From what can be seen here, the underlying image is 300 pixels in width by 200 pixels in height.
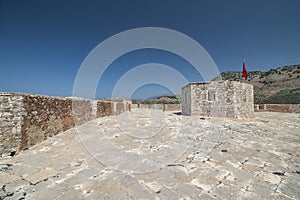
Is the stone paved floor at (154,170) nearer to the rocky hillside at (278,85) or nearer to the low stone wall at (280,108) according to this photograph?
the low stone wall at (280,108)

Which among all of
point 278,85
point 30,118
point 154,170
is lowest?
point 154,170

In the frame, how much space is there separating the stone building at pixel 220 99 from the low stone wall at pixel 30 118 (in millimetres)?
9089

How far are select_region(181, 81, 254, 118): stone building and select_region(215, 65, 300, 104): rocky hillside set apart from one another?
59.3 ft

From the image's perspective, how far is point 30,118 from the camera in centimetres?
413

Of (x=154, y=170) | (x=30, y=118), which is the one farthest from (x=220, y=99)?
(x=30, y=118)

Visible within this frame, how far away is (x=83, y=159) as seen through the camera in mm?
3406

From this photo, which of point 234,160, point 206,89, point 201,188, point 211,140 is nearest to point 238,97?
point 206,89

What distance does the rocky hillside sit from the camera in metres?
27.1

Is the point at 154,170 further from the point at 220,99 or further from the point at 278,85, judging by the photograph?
the point at 278,85

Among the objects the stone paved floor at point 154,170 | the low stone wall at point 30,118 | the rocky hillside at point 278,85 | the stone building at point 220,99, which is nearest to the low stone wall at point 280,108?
the stone building at point 220,99

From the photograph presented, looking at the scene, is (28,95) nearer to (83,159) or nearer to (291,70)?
(83,159)

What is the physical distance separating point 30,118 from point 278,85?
44.1m

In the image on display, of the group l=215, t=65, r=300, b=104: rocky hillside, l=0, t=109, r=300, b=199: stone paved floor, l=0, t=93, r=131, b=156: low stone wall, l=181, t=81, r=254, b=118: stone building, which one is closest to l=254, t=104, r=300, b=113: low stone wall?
l=181, t=81, r=254, b=118: stone building

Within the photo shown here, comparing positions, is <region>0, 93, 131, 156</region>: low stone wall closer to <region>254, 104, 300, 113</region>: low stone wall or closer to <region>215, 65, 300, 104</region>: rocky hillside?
<region>254, 104, 300, 113</region>: low stone wall
